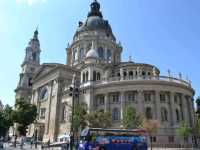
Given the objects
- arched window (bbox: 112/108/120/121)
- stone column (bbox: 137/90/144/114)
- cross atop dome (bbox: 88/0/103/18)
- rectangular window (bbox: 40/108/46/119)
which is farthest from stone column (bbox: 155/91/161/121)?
cross atop dome (bbox: 88/0/103/18)

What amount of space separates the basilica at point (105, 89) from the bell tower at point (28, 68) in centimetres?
385

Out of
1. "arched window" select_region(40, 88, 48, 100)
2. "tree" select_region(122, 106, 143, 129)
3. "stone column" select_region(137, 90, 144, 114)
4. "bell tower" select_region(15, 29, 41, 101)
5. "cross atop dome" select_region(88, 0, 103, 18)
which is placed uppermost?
"cross atop dome" select_region(88, 0, 103, 18)

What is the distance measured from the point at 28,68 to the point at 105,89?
42.1 metres

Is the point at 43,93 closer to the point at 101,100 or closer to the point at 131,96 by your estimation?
the point at 101,100

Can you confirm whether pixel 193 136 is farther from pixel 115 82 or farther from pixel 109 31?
pixel 109 31

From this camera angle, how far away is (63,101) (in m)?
55.2

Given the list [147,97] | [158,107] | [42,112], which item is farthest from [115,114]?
[42,112]

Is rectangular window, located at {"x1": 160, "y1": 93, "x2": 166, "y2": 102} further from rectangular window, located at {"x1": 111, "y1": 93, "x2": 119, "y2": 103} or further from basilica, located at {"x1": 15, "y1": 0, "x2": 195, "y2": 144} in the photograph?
rectangular window, located at {"x1": 111, "y1": 93, "x2": 119, "y2": 103}

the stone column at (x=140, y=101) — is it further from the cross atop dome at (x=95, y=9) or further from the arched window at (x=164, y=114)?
the cross atop dome at (x=95, y=9)

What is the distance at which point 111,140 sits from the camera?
27375mm

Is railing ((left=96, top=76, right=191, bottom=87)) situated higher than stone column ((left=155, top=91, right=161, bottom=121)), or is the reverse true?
railing ((left=96, top=76, right=191, bottom=87))

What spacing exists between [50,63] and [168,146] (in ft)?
124

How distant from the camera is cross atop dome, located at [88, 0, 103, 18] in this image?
268 feet

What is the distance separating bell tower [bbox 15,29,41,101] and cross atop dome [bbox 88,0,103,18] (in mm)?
21791
